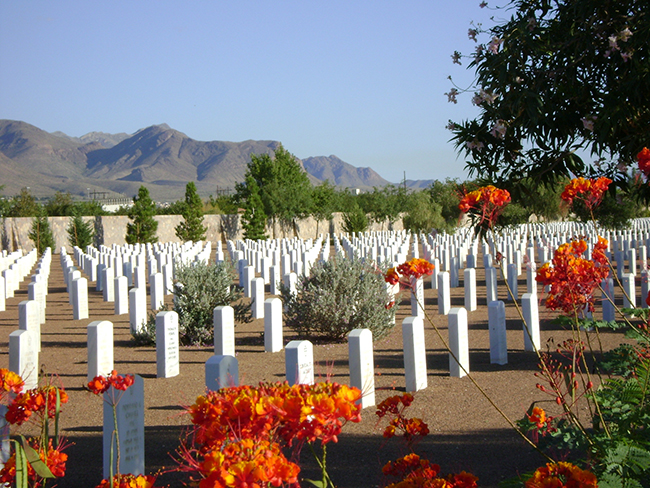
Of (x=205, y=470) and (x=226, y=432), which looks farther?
(x=226, y=432)

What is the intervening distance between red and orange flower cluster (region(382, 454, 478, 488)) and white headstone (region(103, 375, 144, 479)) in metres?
1.91

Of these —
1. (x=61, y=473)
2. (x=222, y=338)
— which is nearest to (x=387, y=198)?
(x=222, y=338)

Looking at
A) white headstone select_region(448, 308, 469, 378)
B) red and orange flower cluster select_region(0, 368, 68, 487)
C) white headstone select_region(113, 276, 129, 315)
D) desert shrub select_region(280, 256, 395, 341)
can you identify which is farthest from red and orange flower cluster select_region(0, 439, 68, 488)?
white headstone select_region(113, 276, 129, 315)

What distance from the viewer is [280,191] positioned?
164 feet

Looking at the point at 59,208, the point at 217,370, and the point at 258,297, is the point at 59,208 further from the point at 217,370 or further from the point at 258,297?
the point at 217,370

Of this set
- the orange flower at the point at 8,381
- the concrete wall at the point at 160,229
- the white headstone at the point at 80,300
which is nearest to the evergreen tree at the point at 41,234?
the concrete wall at the point at 160,229

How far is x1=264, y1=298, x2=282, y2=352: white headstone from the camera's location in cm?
873

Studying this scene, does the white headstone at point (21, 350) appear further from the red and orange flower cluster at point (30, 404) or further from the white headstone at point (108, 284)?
the white headstone at point (108, 284)

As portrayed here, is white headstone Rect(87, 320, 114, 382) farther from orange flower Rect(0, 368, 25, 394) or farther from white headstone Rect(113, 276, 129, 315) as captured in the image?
white headstone Rect(113, 276, 129, 315)

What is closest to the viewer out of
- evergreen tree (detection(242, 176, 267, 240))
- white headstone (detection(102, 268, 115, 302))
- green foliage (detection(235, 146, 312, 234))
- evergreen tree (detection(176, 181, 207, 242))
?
white headstone (detection(102, 268, 115, 302))

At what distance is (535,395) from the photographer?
6145 mm

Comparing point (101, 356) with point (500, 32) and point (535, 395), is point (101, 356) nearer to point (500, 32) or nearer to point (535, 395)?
point (535, 395)

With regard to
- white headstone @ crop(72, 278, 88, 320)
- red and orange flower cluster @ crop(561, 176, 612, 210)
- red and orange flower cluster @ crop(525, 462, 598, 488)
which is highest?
red and orange flower cluster @ crop(561, 176, 612, 210)

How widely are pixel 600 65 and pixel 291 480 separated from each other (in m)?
5.63
